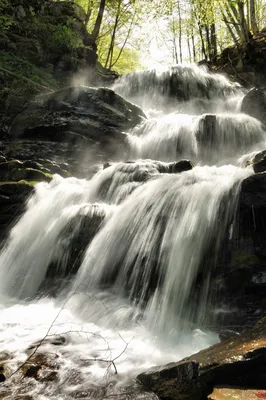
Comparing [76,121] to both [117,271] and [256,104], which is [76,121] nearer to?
[256,104]

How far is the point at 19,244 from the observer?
25.3 feet

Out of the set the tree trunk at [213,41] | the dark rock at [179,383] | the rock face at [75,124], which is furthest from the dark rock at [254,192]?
the tree trunk at [213,41]

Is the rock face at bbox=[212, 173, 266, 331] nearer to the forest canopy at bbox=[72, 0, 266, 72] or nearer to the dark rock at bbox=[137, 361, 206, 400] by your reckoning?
the dark rock at bbox=[137, 361, 206, 400]

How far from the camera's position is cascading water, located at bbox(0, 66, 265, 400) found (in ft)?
13.2

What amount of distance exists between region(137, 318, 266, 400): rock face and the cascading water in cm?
56

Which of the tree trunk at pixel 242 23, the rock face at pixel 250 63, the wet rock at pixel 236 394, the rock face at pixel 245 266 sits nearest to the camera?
the wet rock at pixel 236 394

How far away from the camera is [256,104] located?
1329cm

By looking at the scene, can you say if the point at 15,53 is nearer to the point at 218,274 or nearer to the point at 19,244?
the point at 19,244

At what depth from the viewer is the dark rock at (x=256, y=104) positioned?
42.6 ft

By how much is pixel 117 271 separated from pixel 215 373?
3207mm

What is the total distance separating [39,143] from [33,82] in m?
3.89

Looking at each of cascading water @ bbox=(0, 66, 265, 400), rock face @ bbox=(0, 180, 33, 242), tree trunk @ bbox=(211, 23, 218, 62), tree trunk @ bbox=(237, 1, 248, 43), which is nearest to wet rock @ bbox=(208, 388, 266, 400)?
cascading water @ bbox=(0, 66, 265, 400)

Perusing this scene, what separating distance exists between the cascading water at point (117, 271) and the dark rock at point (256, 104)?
6036 millimetres

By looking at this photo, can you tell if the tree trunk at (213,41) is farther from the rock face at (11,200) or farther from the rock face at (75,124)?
the rock face at (11,200)
